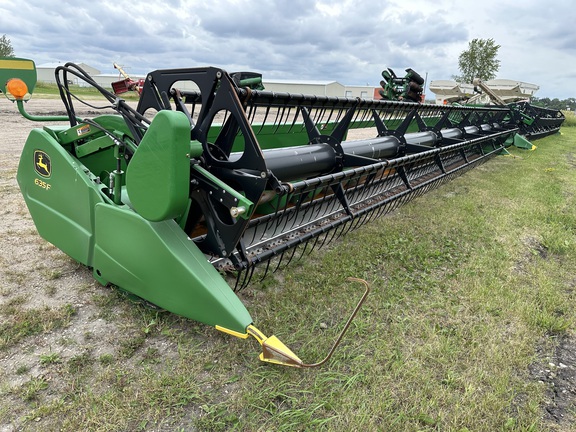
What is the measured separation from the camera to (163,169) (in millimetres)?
2018

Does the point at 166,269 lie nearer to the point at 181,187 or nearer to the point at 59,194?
the point at 181,187

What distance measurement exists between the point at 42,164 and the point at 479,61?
129ft

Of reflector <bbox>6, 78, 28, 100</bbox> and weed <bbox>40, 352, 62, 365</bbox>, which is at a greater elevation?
reflector <bbox>6, 78, 28, 100</bbox>

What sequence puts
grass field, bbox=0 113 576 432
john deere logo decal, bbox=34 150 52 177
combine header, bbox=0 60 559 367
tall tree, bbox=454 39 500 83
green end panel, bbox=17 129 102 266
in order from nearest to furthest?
grass field, bbox=0 113 576 432
combine header, bbox=0 60 559 367
green end panel, bbox=17 129 102 266
john deere logo decal, bbox=34 150 52 177
tall tree, bbox=454 39 500 83

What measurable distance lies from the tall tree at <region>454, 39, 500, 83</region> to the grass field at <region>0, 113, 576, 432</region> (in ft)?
118

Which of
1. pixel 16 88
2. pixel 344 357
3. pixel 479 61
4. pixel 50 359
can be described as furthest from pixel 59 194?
pixel 479 61

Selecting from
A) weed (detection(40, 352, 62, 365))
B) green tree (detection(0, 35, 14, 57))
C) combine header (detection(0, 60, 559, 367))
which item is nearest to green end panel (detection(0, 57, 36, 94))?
combine header (detection(0, 60, 559, 367))

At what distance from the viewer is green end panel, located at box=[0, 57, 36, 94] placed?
293cm

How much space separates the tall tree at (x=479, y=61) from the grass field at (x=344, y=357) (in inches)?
1414

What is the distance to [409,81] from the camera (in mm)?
6855

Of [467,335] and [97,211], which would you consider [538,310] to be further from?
[97,211]

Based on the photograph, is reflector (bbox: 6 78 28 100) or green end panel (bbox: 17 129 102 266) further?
reflector (bbox: 6 78 28 100)

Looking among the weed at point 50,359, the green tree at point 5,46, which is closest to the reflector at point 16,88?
Result: the weed at point 50,359

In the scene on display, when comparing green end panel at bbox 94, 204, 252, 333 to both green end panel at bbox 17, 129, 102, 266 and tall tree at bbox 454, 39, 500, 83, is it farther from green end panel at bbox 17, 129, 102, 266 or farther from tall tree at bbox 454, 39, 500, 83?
tall tree at bbox 454, 39, 500, 83
